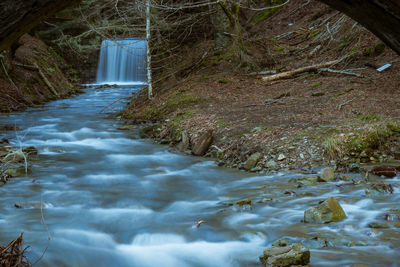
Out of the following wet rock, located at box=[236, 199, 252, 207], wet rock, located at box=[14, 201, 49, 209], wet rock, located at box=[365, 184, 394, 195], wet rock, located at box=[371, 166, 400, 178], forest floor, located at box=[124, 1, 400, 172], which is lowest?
wet rock, located at box=[14, 201, 49, 209]

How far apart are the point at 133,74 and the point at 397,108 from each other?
59.5 feet

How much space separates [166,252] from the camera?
12.6 ft

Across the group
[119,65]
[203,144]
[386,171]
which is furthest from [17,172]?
[119,65]

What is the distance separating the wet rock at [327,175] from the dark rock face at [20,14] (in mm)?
4200

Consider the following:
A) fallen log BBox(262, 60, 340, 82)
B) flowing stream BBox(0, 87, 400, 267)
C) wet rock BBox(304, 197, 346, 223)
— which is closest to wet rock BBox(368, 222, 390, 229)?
flowing stream BBox(0, 87, 400, 267)

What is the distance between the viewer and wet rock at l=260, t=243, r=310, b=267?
9.95 ft

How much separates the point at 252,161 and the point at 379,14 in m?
4.64

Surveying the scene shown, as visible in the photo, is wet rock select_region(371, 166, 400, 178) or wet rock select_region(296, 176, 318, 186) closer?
wet rock select_region(371, 166, 400, 178)

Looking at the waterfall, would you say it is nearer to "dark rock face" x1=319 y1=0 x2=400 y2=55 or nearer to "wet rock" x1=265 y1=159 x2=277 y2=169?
"wet rock" x1=265 y1=159 x2=277 y2=169

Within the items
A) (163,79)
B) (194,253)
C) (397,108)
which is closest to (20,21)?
(194,253)

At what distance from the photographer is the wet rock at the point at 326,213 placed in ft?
12.8

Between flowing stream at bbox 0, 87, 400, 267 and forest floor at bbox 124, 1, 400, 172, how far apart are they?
67 centimetres

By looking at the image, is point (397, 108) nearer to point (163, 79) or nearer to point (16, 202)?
point (16, 202)

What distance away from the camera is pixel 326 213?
3.93m
